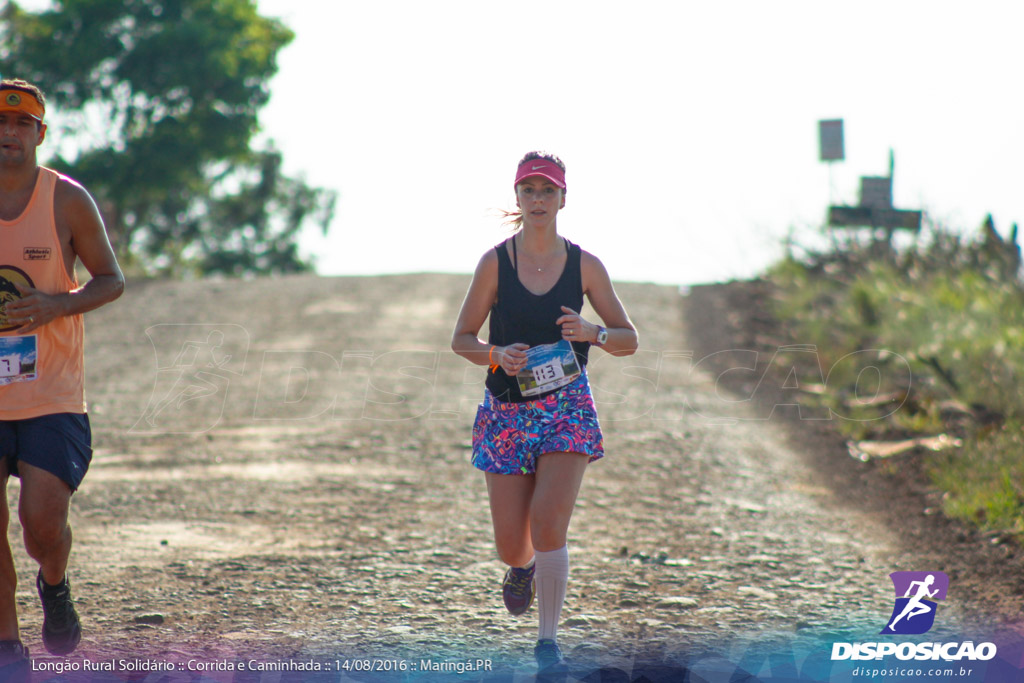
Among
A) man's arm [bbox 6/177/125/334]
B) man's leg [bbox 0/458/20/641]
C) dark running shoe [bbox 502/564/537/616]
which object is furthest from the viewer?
dark running shoe [bbox 502/564/537/616]

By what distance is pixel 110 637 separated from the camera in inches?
185

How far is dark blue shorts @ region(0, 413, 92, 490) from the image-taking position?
13.0 ft

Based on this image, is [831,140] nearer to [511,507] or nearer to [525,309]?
[525,309]

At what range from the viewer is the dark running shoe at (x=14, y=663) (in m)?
3.90

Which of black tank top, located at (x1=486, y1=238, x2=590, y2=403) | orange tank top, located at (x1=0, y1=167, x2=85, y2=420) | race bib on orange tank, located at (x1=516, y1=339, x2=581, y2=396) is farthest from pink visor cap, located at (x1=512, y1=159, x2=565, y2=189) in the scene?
orange tank top, located at (x1=0, y1=167, x2=85, y2=420)

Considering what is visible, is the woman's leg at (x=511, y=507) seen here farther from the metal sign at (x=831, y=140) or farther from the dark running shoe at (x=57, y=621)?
the metal sign at (x=831, y=140)

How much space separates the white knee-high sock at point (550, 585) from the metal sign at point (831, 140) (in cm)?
1496

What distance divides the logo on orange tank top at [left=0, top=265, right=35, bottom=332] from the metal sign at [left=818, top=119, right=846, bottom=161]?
15994mm

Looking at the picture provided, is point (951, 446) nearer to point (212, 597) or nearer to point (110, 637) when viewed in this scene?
point (212, 597)

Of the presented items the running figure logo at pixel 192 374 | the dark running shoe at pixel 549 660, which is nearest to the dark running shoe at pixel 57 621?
the dark running shoe at pixel 549 660

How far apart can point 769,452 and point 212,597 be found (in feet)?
20.4

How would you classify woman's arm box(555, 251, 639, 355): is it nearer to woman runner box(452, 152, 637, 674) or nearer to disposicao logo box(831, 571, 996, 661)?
woman runner box(452, 152, 637, 674)

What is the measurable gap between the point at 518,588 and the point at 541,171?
1.87m

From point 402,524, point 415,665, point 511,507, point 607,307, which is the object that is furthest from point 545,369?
point 402,524
